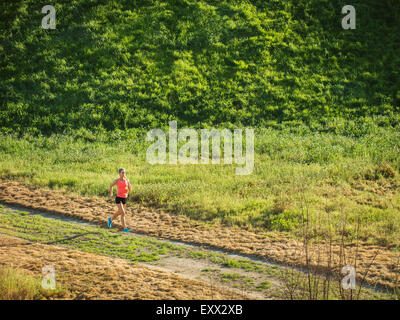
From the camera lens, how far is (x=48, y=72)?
90.6 ft

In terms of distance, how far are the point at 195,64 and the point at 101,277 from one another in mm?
22527

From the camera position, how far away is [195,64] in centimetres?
2900

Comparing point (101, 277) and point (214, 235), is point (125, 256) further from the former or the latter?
point (214, 235)

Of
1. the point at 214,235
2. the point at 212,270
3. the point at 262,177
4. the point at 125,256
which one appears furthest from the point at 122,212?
the point at 262,177

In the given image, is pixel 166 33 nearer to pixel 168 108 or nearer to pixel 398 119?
pixel 168 108

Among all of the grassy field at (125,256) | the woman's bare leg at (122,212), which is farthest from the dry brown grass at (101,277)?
the woman's bare leg at (122,212)

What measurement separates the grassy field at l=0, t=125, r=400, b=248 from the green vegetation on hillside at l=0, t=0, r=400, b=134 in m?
2.85

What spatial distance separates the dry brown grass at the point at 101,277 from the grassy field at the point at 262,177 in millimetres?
3659

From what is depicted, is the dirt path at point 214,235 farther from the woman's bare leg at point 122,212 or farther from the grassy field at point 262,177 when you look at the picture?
the grassy field at point 262,177

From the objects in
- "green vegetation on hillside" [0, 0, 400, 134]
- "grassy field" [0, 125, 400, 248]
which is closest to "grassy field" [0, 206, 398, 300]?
"grassy field" [0, 125, 400, 248]

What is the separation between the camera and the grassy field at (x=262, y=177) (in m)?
13.3

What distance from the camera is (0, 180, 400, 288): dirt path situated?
384 inches

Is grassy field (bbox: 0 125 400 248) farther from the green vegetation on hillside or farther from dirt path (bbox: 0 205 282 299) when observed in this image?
the green vegetation on hillside

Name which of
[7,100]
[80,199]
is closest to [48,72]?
[7,100]
